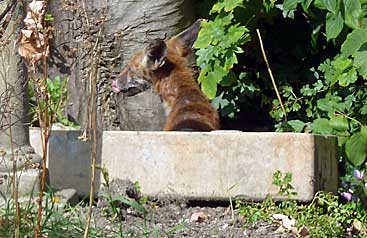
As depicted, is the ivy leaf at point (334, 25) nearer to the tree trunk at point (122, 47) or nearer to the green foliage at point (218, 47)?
the green foliage at point (218, 47)

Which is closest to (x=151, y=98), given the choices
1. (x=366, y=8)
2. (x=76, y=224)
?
(x=366, y=8)

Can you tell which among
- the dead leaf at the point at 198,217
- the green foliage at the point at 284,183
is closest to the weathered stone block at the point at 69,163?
the dead leaf at the point at 198,217

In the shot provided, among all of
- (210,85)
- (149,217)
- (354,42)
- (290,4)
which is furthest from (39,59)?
(210,85)

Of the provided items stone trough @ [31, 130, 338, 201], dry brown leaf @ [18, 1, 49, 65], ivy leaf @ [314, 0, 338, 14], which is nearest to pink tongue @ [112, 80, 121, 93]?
stone trough @ [31, 130, 338, 201]

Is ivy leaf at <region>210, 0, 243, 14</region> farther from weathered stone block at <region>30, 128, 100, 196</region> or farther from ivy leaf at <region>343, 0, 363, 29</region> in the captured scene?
weathered stone block at <region>30, 128, 100, 196</region>

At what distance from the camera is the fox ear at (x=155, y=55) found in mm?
7129

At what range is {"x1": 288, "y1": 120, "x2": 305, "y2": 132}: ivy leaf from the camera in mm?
6934

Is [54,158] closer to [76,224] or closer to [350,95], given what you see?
[76,224]

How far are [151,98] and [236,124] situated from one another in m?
0.81

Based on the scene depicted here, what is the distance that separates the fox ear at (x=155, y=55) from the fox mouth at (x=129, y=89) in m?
0.21

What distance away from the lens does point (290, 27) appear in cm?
795

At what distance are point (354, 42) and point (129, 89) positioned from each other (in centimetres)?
254

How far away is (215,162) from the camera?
17.6 feet

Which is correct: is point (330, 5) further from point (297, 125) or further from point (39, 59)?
point (39, 59)
